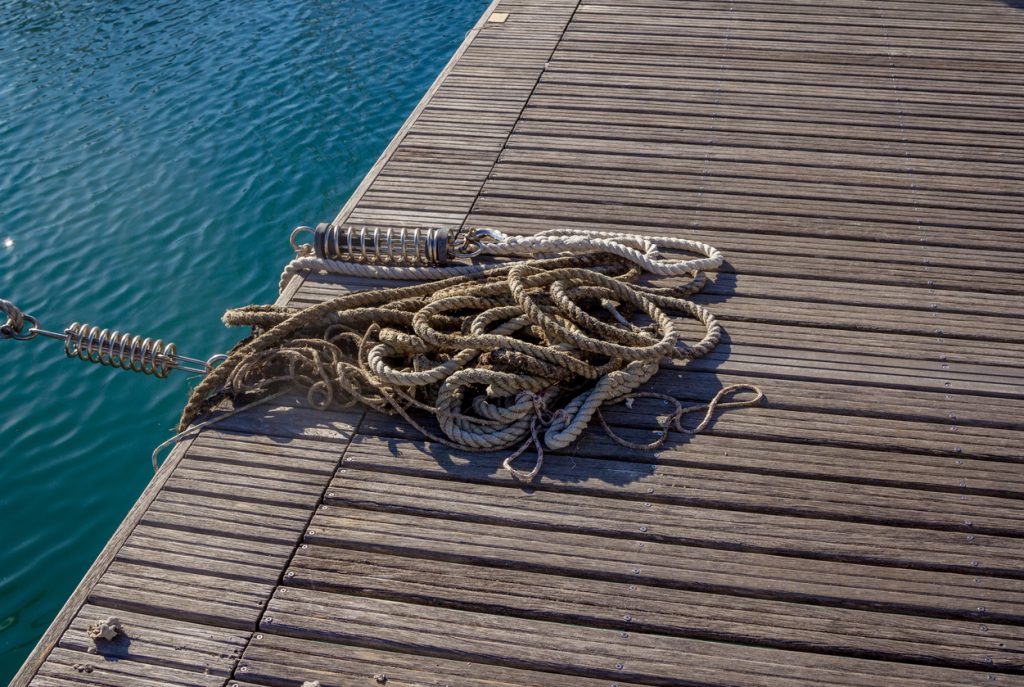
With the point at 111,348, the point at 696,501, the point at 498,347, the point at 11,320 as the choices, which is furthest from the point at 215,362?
the point at 696,501

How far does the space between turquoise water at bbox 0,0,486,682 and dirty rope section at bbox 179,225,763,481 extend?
217 cm

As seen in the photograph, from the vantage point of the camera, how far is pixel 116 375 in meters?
6.29

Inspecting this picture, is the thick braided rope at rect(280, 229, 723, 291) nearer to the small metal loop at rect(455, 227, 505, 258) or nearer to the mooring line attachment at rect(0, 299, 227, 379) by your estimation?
the small metal loop at rect(455, 227, 505, 258)

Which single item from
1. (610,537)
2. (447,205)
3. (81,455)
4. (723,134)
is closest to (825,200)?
(723,134)

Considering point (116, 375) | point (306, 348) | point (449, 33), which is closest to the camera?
point (306, 348)

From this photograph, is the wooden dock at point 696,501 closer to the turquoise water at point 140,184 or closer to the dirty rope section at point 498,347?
the dirty rope section at point 498,347

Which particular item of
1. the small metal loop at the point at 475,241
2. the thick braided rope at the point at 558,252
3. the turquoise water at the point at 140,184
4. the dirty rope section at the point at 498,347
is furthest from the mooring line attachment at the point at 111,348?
the turquoise water at the point at 140,184

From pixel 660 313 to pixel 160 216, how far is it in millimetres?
5428

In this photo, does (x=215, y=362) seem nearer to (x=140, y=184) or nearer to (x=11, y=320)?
(x=11, y=320)

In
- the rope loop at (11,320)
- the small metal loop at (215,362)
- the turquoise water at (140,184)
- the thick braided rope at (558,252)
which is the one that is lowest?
the turquoise water at (140,184)

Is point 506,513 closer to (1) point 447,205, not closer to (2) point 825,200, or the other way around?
(1) point 447,205

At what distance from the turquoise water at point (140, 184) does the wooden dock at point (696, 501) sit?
6.81 ft

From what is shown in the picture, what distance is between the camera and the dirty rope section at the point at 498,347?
12.0 feet

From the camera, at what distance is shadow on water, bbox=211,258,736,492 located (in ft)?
11.5
